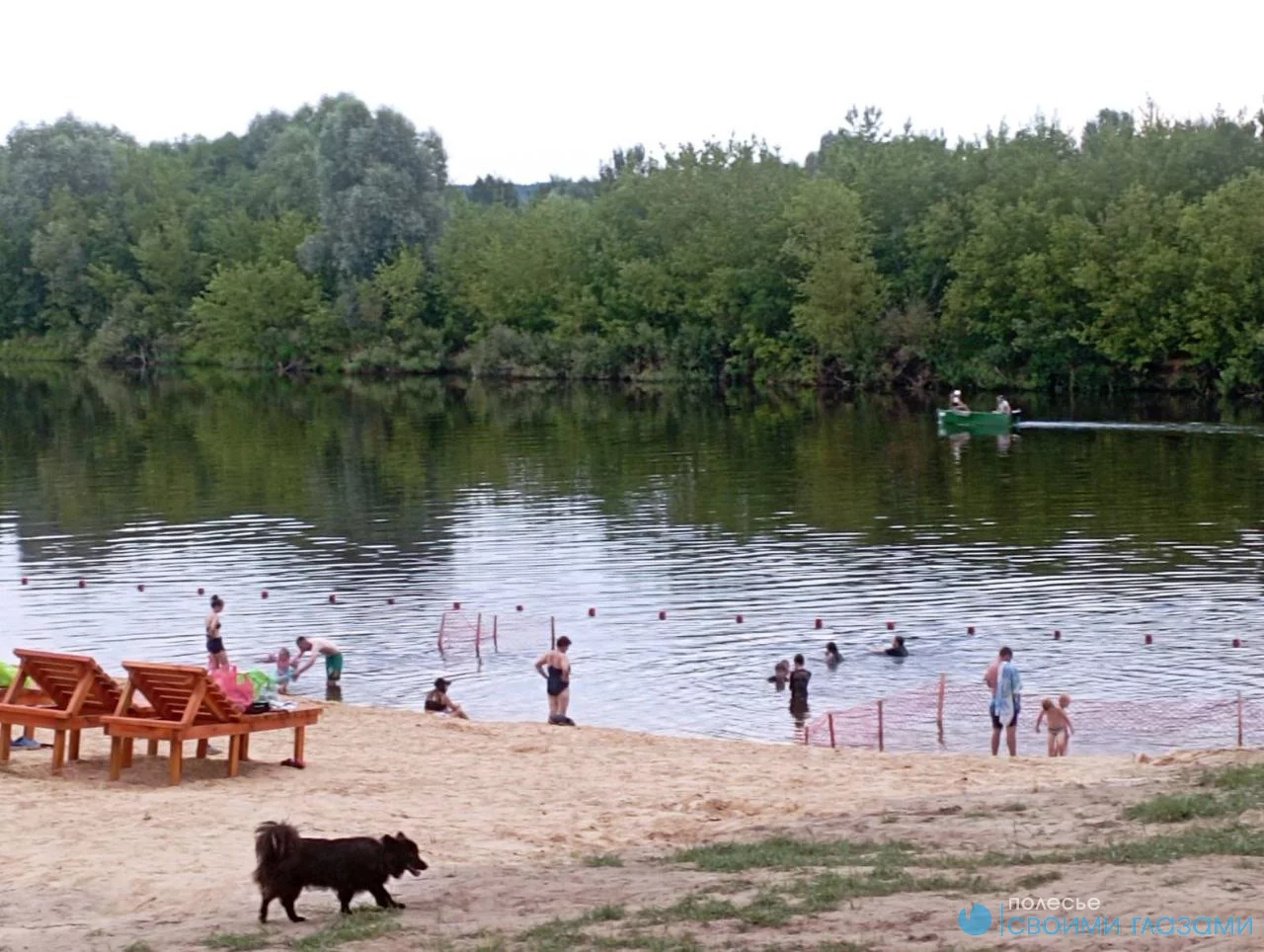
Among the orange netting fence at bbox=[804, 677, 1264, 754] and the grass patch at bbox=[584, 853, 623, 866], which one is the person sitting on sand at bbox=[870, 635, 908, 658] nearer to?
the orange netting fence at bbox=[804, 677, 1264, 754]

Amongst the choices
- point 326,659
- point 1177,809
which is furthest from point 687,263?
point 1177,809

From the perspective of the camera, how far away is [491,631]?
34.8m

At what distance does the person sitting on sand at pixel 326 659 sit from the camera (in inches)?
1176

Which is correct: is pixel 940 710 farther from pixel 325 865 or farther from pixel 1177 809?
pixel 325 865

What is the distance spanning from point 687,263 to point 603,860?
104 meters

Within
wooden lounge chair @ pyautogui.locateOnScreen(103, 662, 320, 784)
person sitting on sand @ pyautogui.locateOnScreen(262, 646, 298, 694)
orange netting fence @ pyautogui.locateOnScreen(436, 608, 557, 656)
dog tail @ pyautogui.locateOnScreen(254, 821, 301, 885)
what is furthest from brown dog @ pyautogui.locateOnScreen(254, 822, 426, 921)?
orange netting fence @ pyautogui.locateOnScreen(436, 608, 557, 656)

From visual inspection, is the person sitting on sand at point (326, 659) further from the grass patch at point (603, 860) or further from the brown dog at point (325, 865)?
the brown dog at point (325, 865)

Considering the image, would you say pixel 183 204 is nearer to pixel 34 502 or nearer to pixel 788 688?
pixel 34 502

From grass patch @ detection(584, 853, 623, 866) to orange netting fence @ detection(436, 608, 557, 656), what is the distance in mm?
18203

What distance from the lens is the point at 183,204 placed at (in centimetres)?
15725

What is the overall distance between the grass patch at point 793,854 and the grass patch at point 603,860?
483 mm

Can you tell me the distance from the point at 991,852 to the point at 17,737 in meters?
11.8

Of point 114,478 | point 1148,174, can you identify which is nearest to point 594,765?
point 114,478

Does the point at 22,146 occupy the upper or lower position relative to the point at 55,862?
upper
